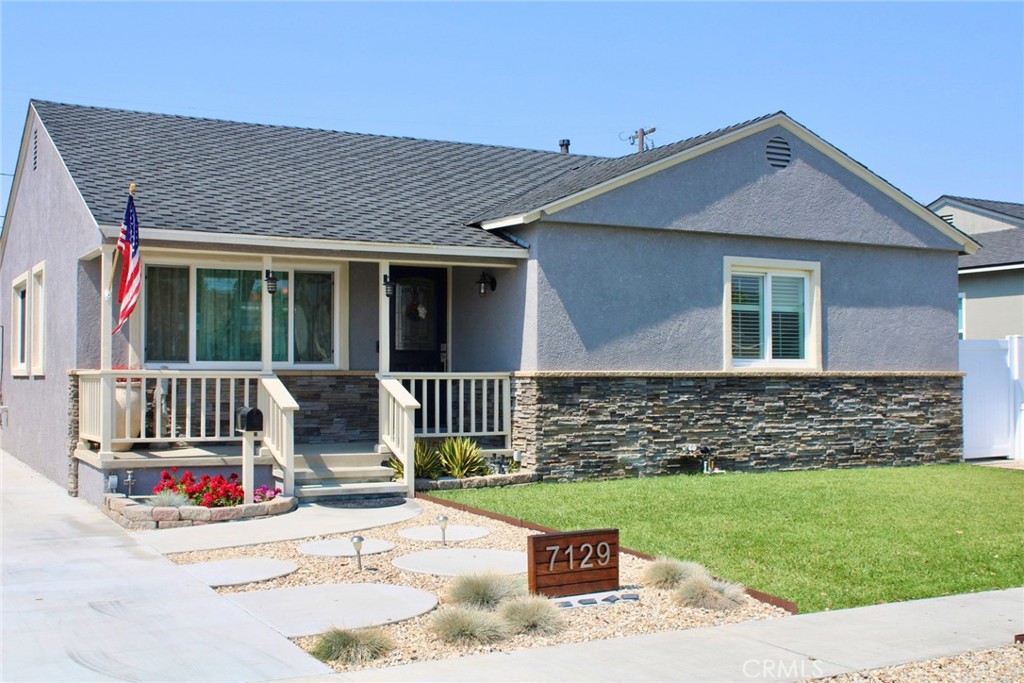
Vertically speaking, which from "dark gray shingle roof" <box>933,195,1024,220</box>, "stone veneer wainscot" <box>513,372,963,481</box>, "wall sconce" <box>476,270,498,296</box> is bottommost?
"stone veneer wainscot" <box>513,372,963,481</box>

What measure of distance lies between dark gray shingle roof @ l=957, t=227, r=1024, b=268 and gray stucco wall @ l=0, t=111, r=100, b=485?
16.7 m

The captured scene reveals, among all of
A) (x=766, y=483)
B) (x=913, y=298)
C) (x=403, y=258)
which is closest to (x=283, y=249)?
(x=403, y=258)

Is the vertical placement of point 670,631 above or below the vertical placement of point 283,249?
below

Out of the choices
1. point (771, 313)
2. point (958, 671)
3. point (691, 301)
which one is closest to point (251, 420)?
point (691, 301)

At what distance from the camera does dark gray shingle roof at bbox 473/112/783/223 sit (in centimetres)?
1405

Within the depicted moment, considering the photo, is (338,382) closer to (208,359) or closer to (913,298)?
(208,359)

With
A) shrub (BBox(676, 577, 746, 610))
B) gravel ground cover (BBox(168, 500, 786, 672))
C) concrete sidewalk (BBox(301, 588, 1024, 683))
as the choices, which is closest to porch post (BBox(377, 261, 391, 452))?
gravel ground cover (BBox(168, 500, 786, 672))

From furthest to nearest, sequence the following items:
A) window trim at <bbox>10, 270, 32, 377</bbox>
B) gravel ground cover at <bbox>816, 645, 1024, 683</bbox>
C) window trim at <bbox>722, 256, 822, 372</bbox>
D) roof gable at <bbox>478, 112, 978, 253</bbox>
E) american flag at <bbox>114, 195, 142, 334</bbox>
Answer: window trim at <bbox>10, 270, 32, 377</bbox>
window trim at <bbox>722, 256, 822, 372</bbox>
roof gable at <bbox>478, 112, 978, 253</bbox>
american flag at <bbox>114, 195, 142, 334</bbox>
gravel ground cover at <bbox>816, 645, 1024, 683</bbox>

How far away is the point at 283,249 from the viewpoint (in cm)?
A: 1263

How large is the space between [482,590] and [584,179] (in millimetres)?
8908

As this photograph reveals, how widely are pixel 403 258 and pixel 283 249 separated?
1531 mm

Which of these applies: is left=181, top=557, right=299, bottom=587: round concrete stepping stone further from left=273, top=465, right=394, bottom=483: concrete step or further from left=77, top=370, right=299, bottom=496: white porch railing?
left=273, top=465, right=394, bottom=483: concrete step

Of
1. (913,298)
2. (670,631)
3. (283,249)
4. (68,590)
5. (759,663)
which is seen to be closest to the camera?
(759,663)

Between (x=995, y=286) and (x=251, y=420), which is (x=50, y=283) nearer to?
(x=251, y=420)
